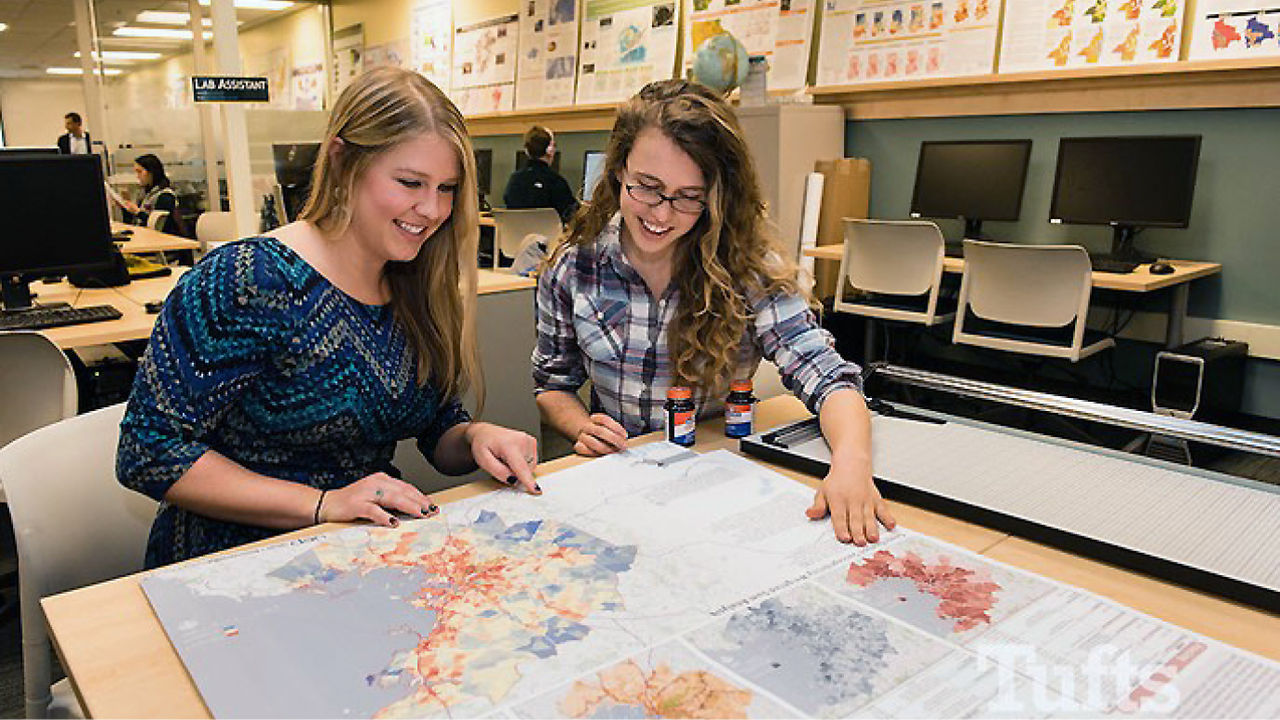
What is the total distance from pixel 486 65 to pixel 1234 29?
17.7 ft

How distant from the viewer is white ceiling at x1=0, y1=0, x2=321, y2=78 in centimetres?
777

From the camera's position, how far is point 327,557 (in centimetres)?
98

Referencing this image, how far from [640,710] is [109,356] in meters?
3.31

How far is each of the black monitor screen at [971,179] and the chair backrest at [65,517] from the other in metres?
3.79

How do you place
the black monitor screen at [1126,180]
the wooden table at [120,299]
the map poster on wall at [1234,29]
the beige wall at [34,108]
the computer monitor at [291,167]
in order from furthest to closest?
1. the beige wall at [34,108]
2. the computer monitor at [291,167]
3. the black monitor screen at [1126,180]
4. the map poster on wall at [1234,29]
5. the wooden table at [120,299]

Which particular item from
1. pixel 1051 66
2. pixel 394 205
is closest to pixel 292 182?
pixel 394 205

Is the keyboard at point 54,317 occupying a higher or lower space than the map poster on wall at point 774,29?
lower

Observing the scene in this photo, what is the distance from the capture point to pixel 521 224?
539 cm

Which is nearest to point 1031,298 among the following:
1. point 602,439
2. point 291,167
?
point 602,439

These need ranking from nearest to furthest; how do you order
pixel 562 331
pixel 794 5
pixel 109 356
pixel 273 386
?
pixel 273 386 < pixel 562 331 < pixel 109 356 < pixel 794 5

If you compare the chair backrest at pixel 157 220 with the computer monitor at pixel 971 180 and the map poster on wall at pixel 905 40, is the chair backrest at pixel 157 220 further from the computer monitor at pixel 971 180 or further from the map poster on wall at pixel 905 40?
the computer monitor at pixel 971 180

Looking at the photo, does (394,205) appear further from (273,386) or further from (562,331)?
(562,331)

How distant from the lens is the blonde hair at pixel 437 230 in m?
1.24

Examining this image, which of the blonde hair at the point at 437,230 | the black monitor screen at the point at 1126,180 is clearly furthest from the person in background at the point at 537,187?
the blonde hair at the point at 437,230
